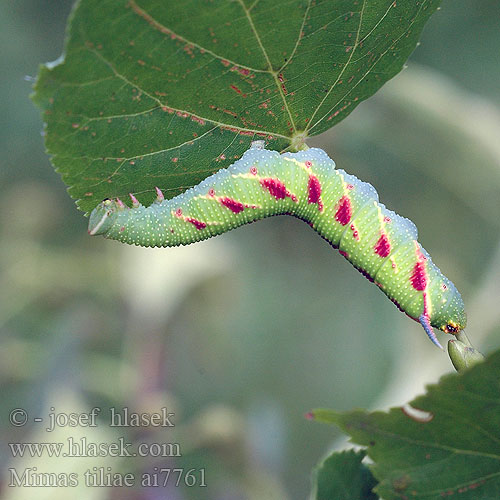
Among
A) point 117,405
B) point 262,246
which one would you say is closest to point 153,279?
→ point 117,405

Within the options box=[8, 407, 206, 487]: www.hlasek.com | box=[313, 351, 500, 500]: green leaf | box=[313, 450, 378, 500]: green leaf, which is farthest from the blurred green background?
box=[313, 351, 500, 500]: green leaf

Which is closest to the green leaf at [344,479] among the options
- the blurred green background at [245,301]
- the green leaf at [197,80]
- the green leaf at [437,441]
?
the green leaf at [437,441]

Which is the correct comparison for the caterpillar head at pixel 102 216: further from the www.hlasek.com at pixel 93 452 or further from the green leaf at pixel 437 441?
the www.hlasek.com at pixel 93 452

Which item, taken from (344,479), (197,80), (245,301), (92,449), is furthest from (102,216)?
(245,301)

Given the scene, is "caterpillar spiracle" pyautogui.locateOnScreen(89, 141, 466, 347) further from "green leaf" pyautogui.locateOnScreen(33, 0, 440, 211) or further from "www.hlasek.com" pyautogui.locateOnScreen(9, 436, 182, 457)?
"www.hlasek.com" pyautogui.locateOnScreen(9, 436, 182, 457)

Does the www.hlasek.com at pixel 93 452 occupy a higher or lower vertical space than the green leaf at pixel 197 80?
lower

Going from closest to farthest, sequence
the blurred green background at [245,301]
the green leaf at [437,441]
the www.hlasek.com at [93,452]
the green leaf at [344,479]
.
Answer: the green leaf at [437,441] → the green leaf at [344,479] → the www.hlasek.com at [93,452] → the blurred green background at [245,301]

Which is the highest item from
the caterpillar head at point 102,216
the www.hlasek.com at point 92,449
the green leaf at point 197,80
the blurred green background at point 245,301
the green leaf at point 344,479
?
the blurred green background at point 245,301
